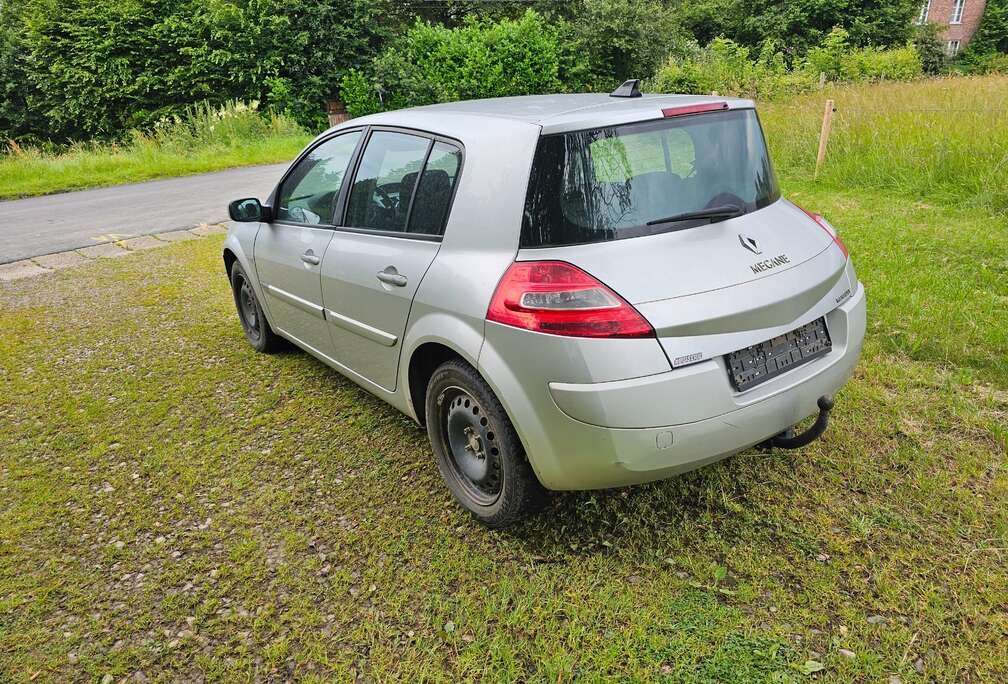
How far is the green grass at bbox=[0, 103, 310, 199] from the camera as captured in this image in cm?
1395

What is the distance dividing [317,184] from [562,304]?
2.14 metres

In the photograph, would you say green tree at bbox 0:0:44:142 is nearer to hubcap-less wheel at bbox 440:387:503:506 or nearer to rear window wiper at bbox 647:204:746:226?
hubcap-less wheel at bbox 440:387:503:506

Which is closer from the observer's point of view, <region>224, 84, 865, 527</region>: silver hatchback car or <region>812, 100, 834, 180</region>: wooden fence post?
<region>224, 84, 865, 527</region>: silver hatchback car

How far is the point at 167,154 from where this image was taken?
1647 centimetres

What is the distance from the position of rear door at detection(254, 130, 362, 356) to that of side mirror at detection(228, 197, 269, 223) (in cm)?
8

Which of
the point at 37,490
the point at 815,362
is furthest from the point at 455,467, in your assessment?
the point at 37,490

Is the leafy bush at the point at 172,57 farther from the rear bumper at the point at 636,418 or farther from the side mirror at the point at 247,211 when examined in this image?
the rear bumper at the point at 636,418

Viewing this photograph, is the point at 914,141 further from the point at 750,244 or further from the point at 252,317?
the point at 252,317

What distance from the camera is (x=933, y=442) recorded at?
3297 millimetres

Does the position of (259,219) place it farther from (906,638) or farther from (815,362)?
(906,638)

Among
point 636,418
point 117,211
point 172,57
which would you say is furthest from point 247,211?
point 172,57

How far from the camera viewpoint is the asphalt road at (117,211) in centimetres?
919

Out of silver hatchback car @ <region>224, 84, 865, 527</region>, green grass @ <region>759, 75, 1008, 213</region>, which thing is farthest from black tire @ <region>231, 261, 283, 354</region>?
green grass @ <region>759, 75, 1008, 213</region>

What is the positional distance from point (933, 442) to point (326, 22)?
72.4ft
